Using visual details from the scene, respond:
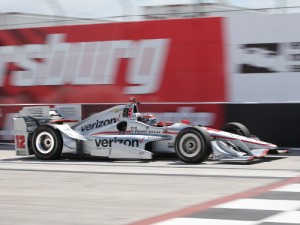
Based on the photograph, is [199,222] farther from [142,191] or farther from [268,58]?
[268,58]

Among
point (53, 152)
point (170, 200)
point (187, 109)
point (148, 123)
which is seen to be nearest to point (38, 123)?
point (53, 152)

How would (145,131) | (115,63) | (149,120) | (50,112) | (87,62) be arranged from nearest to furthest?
(145,131) → (149,120) → (50,112) → (115,63) → (87,62)

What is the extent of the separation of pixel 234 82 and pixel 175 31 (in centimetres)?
223

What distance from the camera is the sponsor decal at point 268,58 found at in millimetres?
17891

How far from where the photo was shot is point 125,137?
46.6ft

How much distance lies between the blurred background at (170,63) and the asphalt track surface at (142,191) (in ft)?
11.7

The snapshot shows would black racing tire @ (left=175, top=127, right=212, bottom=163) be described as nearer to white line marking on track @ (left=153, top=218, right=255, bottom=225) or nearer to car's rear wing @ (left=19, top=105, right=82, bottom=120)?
car's rear wing @ (left=19, top=105, right=82, bottom=120)

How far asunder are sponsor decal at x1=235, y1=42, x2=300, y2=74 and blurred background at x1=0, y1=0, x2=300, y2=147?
3 centimetres

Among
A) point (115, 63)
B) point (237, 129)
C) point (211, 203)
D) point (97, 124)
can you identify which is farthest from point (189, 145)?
point (115, 63)

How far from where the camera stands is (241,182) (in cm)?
1045

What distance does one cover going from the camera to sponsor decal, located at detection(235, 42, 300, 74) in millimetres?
17891

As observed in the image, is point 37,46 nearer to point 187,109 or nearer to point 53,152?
point 187,109

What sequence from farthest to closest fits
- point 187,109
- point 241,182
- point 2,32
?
point 2,32
point 187,109
point 241,182

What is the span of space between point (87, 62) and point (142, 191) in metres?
11.6
